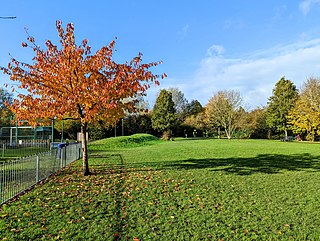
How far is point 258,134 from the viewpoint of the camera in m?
47.0

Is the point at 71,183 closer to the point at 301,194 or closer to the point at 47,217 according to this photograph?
the point at 47,217

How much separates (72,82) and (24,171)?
10.5 feet

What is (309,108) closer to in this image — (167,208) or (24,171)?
(167,208)

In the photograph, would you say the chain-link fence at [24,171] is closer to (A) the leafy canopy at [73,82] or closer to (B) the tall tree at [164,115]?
(A) the leafy canopy at [73,82]

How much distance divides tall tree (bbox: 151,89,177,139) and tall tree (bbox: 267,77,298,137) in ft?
54.5

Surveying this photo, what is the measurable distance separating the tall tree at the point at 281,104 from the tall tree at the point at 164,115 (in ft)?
54.5

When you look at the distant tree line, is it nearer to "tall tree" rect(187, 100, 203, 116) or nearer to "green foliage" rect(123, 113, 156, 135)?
Result: "green foliage" rect(123, 113, 156, 135)

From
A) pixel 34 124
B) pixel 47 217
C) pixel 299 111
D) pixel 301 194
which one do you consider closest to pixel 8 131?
pixel 34 124

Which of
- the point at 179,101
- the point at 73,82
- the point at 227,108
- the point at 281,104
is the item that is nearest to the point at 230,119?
the point at 227,108

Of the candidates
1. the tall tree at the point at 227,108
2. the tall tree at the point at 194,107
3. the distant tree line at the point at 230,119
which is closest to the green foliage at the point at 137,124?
the distant tree line at the point at 230,119

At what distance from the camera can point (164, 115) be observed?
1726 inches

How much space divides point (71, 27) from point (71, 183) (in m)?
5.31

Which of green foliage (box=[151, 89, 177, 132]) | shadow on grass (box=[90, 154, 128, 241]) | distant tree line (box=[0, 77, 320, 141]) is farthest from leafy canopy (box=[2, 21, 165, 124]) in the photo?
green foliage (box=[151, 89, 177, 132])

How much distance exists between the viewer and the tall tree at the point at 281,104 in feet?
136
